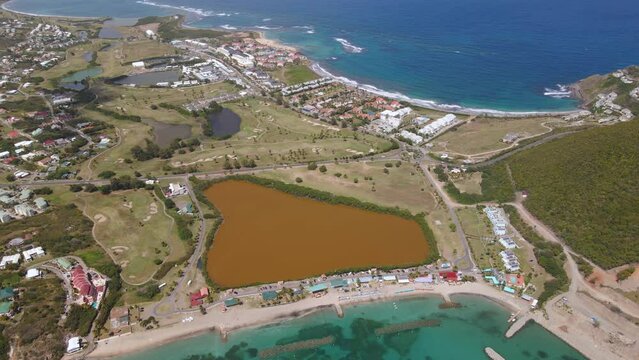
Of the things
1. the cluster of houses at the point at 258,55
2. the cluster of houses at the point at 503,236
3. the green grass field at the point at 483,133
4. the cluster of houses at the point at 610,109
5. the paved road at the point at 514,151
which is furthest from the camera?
the cluster of houses at the point at 258,55

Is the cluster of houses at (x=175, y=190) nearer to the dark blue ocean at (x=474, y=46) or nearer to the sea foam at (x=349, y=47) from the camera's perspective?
the dark blue ocean at (x=474, y=46)

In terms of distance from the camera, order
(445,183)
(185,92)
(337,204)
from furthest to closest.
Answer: (185,92) → (445,183) → (337,204)

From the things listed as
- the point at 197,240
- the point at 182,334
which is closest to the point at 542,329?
the point at 182,334

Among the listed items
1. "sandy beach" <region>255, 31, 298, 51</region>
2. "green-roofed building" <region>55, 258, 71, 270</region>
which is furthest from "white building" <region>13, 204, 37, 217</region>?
"sandy beach" <region>255, 31, 298, 51</region>

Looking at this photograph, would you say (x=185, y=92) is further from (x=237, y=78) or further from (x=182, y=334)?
(x=182, y=334)

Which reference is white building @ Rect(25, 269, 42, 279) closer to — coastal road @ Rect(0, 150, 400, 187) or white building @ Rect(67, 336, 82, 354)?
white building @ Rect(67, 336, 82, 354)

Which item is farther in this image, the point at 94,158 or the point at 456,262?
the point at 94,158

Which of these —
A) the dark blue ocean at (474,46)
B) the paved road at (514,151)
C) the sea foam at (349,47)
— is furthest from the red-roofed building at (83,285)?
the sea foam at (349,47)

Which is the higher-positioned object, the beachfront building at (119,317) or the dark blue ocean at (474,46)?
the dark blue ocean at (474,46)
